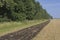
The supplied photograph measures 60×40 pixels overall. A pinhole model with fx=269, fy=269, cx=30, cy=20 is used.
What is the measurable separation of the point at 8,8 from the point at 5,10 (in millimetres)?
832

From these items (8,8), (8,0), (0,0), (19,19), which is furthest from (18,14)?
(0,0)

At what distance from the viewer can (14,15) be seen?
6625 centimetres

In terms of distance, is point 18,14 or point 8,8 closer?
point 8,8

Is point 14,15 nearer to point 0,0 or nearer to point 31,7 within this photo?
point 0,0

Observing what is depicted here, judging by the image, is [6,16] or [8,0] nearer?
[8,0]

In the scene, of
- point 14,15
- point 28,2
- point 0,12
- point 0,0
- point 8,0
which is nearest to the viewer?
point 0,0

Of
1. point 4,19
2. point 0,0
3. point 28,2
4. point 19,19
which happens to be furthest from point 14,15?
point 28,2

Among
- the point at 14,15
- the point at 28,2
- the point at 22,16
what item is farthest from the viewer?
the point at 28,2

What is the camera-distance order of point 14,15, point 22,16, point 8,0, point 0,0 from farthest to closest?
point 22,16 → point 14,15 → point 8,0 → point 0,0

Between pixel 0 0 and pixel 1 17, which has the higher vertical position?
pixel 0 0

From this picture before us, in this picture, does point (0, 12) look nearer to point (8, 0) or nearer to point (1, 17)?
point (1, 17)

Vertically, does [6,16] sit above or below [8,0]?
below

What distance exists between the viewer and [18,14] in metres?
69.4

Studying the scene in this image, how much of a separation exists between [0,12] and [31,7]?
31.3 meters
